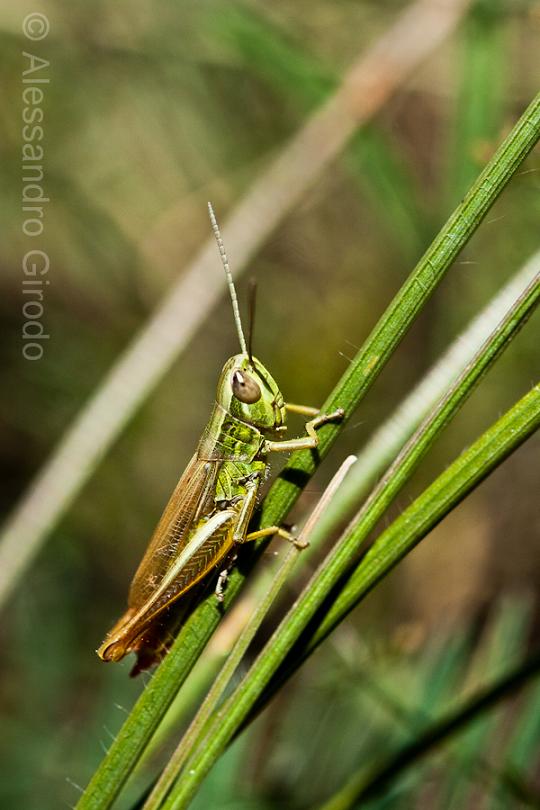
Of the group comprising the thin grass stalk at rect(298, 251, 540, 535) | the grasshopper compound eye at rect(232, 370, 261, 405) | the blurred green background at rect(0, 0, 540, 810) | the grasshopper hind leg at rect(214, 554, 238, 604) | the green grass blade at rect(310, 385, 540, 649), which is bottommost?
the grasshopper hind leg at rect(214, 554, 238, 604)

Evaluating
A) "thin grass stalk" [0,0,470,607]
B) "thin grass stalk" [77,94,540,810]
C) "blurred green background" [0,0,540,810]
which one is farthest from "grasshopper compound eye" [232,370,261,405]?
"thin grass stalk" [0,0,470,607]

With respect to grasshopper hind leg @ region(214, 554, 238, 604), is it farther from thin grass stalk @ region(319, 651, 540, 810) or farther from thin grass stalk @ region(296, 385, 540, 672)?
thin grass stalk @ region(319, 651, 540, 810)

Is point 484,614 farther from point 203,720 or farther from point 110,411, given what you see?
point 110,411

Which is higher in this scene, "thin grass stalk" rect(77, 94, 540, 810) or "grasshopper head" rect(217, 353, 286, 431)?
"grasshopper head" rect(217, 353, 286, 431)

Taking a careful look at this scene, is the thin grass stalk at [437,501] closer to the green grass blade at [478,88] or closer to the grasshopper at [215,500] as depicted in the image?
the grasshopper at [215,500]

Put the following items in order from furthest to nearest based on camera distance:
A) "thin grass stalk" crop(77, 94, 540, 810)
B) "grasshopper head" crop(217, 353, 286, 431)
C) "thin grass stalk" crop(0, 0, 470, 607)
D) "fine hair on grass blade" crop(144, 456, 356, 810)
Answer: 1. "thin grass stalk" crop(0, 0, 470, 607)
2. "grasshopper head" crop(217, 353, 286, 431)
3. "fine hair on grass blade" crop(144, 456, 356, 810)
4. "thin grass stalk" crop(77, 94, 540, 810)

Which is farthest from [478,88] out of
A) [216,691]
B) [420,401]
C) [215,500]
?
[216,691]

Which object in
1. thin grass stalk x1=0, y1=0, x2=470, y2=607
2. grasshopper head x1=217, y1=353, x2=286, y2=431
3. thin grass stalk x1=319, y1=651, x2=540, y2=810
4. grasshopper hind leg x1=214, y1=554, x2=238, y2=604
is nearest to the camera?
grasshopper hind leg x1=214, y1=554, x2=238, y2=604

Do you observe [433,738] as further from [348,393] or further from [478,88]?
[478,88]
